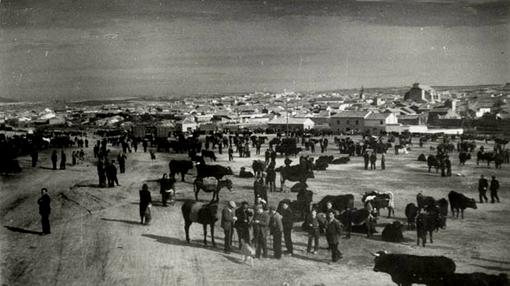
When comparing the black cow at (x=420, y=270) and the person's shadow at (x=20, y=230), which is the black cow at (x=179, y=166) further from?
the black cow at (x=420, y=270)

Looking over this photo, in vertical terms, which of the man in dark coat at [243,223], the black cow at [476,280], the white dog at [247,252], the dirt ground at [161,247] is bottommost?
the dirt ground at [161,247]

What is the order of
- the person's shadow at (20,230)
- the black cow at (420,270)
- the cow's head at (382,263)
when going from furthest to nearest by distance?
the person's shadow at (20,230), the cow's head at (382,263), the black cow at (420,270)

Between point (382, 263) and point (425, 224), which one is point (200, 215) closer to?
point (382, 263)

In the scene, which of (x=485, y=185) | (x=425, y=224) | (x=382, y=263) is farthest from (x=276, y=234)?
(x=485, y=185)

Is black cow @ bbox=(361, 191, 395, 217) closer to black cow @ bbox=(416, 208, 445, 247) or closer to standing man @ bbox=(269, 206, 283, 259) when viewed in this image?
black cow @ bbox=(416, 208, 445, 247)

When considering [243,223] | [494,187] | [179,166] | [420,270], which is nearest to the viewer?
[420,270]

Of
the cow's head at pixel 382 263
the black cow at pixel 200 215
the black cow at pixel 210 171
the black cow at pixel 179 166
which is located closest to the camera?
the cow's head at pixel 382 263

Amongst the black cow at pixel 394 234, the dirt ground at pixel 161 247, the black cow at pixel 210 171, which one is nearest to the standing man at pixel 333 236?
the dirt ground at pixel 161 247

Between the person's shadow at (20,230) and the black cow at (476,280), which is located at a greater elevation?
the black cow at (476,280)
